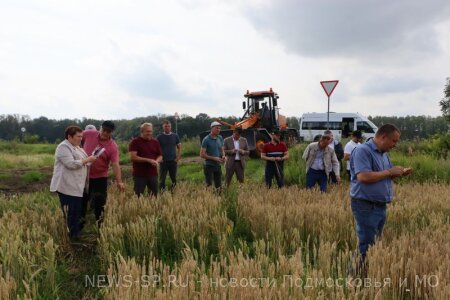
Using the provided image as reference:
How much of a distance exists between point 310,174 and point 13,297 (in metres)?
5.92

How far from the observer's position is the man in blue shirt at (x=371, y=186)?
12.5ft

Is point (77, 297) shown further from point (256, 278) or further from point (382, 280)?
point (382, 280)

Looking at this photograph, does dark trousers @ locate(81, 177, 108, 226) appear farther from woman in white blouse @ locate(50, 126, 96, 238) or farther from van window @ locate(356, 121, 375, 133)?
van window @ locate(356, 121, 375, 133)

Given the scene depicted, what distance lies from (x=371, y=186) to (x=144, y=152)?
4171 mm

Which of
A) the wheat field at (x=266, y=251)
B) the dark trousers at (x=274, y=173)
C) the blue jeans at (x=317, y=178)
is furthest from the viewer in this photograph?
the dark trousers at (x=274, y=173)

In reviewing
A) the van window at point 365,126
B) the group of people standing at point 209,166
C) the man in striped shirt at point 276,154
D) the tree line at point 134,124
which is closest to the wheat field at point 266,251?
the group of people standing at point 209,166

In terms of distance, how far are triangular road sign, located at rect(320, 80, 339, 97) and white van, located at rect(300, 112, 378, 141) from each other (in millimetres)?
15820

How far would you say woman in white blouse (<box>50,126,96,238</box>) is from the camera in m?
5.17

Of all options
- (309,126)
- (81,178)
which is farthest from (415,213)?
(309,126)

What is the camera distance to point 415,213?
5.29 metres

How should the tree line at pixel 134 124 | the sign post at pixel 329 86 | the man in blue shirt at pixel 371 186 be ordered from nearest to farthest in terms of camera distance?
the man in blue shirt at pixel 371 186, the sign post at pixel 329 86, the tree line at pixel 134 124

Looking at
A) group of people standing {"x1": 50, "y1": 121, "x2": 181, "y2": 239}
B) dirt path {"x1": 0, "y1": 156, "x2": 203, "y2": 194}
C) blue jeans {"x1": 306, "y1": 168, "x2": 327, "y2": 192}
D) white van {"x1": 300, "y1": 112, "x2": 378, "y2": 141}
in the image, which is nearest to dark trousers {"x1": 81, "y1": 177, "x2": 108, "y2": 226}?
group of people standing {"x1": 50, "y1": 121, "x2": 181, "y2": 239}

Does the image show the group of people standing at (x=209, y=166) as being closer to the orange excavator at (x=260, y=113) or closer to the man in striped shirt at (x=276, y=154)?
the man in striped shirt at (x=276, y=154)

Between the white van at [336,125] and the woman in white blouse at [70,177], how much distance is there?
71.8 ft
